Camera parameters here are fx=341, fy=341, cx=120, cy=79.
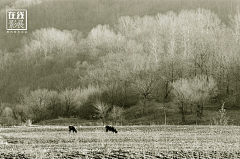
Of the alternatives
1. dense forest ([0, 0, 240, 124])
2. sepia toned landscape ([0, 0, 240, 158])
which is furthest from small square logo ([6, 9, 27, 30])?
dense forest ([0, 0, 240, 124])

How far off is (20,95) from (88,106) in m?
38.4

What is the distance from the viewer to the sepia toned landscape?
1721 inches

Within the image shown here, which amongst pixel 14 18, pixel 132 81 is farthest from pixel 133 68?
pixel 14 18

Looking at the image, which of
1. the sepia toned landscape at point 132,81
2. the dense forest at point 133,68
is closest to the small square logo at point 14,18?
the sepia toned landscape at point 132,81

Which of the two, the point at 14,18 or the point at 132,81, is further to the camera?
the point at 14,18

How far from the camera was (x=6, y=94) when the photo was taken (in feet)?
450

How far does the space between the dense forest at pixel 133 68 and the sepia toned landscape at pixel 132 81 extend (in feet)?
1.02

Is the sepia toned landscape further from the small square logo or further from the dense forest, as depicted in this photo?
the small square logo

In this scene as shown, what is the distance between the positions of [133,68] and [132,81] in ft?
13.3

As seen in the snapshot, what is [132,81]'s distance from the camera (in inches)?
4048

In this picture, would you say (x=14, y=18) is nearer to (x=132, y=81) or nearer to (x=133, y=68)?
(x=133, y=68)

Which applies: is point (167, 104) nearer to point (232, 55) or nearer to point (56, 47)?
point (232, 55)

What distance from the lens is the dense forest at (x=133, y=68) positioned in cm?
9012

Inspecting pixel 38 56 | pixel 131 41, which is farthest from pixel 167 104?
pixel 38 56
